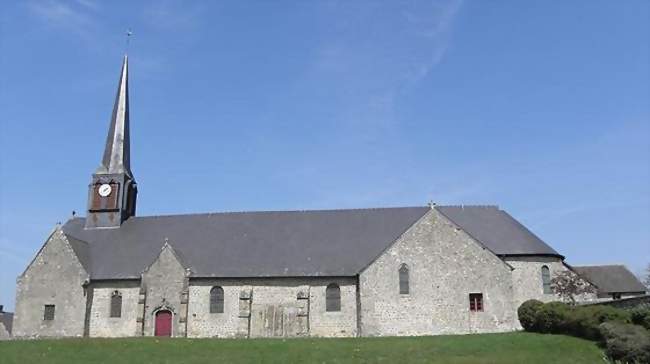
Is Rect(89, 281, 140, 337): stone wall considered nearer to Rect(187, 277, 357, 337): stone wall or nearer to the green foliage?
Rect(187, 277, 357, 337): stone wall

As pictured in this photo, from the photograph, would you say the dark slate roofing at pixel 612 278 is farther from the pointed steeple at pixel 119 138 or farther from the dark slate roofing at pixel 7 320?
the dark slate roofing at pixel 7 320

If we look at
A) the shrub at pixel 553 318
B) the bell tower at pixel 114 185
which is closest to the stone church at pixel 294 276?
the bell tower at pixel 114 185

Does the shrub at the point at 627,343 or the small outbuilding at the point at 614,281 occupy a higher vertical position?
the small outbuilding at the point at 614,281

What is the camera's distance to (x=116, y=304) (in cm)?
3475

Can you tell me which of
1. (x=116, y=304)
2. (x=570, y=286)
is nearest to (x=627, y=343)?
(x=570, y=286)

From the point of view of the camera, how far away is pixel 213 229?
3831cm

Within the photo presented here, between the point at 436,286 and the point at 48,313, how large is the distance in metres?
21.9

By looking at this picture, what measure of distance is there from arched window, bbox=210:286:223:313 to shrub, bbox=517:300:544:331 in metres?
15.8

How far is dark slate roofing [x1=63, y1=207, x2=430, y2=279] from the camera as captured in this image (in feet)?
113

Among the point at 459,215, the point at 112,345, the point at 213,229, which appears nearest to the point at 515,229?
the point at 459,215

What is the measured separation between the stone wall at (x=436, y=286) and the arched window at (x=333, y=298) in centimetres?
168

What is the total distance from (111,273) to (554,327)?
2402 centimetres

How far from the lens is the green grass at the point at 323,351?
75.2ft

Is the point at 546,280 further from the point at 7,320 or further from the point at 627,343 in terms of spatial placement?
the point at 7,320
